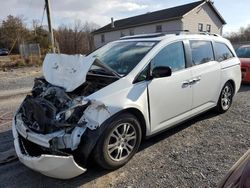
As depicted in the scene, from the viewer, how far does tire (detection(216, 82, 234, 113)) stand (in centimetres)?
543

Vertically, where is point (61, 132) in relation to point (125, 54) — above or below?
below

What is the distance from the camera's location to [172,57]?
418 cm

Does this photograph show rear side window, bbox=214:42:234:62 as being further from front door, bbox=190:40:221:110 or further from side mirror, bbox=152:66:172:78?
side mirror, bbox=152:66:172:78

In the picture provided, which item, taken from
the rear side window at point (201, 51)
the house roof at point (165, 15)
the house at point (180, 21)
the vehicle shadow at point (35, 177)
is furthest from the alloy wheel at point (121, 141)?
the house roof at point (165, 15)

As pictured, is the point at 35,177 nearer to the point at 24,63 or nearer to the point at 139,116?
the point at 139,116

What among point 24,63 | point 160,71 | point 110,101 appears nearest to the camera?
point 110,101

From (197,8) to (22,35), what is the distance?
21.4 metres

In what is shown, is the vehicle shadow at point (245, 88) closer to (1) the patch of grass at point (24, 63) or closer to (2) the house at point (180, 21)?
(1) the patch of grass at point (24, 63)

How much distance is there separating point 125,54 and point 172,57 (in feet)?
2.53

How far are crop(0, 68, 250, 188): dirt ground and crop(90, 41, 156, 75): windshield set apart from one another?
133cm

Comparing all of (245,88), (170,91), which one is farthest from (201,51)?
(245,88)

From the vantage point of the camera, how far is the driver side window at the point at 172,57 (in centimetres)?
395

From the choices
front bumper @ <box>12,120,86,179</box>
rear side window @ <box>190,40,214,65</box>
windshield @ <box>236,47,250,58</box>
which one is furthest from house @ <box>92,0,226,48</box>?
front bumper @ <box>12,120,86,179</box>

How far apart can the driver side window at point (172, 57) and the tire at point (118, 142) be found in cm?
99
